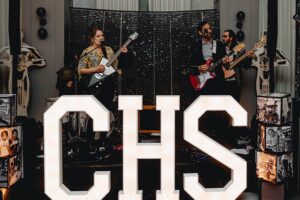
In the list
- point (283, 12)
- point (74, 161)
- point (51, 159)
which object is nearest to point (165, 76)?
point (283, 12)

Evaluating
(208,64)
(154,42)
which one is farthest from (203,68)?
(154,42)

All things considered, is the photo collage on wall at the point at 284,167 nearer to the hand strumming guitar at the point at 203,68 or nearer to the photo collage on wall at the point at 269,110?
the photo collage on wall at the point at 269,110

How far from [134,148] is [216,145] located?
47 centimetres

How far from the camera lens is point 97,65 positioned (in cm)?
532

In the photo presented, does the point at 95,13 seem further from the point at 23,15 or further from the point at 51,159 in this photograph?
the point at 51,159

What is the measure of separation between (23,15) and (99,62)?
4.98ft

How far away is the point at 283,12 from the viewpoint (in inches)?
195

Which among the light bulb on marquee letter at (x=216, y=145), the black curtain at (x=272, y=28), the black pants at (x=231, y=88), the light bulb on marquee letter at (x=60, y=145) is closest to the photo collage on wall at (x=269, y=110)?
the black curtain at (x=272, y=28)

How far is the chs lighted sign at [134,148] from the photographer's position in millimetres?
2557

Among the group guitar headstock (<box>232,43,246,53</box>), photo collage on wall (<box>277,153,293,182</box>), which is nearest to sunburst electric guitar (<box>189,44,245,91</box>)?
guitar headstock (<box>232,43,246,53</box>)

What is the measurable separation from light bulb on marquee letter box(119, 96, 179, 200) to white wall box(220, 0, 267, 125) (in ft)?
12.5

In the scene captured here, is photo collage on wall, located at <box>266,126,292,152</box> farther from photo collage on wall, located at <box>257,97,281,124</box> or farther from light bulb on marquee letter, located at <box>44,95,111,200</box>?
light bulb on marquee letter, located at <box>44,95,111,200</box>

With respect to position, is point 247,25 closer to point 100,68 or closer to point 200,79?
point 200,79

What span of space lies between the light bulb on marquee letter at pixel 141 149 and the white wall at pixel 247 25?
3.81 metres
